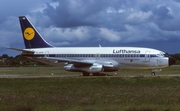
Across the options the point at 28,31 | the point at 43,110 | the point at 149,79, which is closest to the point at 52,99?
the point at 43,110

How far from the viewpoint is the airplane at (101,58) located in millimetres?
42375

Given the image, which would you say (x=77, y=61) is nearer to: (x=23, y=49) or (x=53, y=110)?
(x=23, y=49)

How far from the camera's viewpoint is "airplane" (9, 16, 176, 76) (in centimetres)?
4238

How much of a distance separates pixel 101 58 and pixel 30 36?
1040 cm

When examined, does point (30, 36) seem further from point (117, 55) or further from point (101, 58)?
point (117, 55)

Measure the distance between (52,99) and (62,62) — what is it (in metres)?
24.4

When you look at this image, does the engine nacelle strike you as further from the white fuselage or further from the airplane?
the white fuselage

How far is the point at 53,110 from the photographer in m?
15.3

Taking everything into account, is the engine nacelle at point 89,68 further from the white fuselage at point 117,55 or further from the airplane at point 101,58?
the white fuselage at point 117,55

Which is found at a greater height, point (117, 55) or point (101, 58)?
point (117, 55)

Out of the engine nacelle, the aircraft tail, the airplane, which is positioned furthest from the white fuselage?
the aircraft tail

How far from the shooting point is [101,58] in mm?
43938

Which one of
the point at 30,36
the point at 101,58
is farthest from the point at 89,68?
the point at 30,36

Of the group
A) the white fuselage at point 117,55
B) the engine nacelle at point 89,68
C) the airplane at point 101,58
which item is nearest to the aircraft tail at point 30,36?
the airplane at point 101,58
